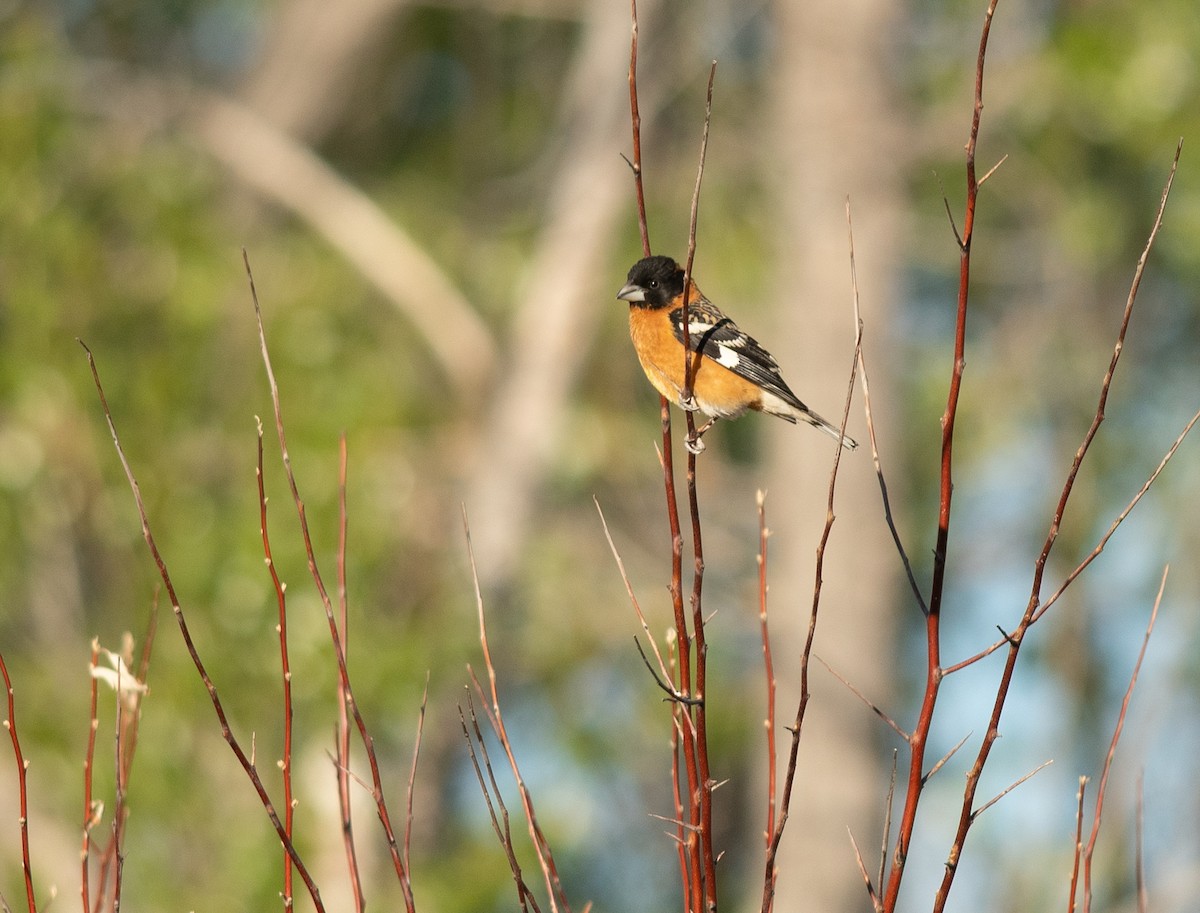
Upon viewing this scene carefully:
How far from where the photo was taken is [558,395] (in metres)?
13.8

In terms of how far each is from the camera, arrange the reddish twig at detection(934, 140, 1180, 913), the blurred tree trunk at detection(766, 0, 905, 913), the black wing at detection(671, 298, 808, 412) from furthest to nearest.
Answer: the blurred tree trunk at detection(766, 0, 905, 913), the black wing at detection(671, 298, 808, 412), the reddish twig at detection(934, 140, 1180, 913)

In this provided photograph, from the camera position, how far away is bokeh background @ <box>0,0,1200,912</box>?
11570 mm

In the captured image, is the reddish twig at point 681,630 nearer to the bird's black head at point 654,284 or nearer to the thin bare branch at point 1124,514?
the thin bare branch at point 1124,514

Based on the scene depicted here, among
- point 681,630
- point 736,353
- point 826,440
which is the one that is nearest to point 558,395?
point 826,440

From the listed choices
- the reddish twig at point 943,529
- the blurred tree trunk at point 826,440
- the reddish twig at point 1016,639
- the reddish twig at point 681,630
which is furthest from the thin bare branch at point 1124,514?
the blurred tree trunk at point 826,440

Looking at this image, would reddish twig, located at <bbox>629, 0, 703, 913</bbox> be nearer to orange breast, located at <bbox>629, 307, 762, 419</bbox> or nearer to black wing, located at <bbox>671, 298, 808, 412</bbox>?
orange breast, located at <bbox>629, 307, 762, 419</bbox>

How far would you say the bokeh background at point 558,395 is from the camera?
11570mm

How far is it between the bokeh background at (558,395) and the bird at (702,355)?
3.83 metres

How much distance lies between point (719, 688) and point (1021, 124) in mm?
6294

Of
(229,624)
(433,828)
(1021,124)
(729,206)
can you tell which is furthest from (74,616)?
(1021,124)

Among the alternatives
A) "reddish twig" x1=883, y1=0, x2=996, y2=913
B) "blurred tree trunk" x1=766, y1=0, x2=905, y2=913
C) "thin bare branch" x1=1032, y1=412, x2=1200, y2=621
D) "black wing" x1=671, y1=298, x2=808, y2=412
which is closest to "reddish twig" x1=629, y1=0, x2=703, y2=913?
A: "reddish twig" x1=883, y1=0, x2=996, y2=913

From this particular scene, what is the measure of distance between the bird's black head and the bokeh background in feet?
12.7

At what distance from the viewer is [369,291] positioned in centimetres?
1459

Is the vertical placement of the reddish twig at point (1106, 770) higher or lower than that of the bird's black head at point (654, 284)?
lower
